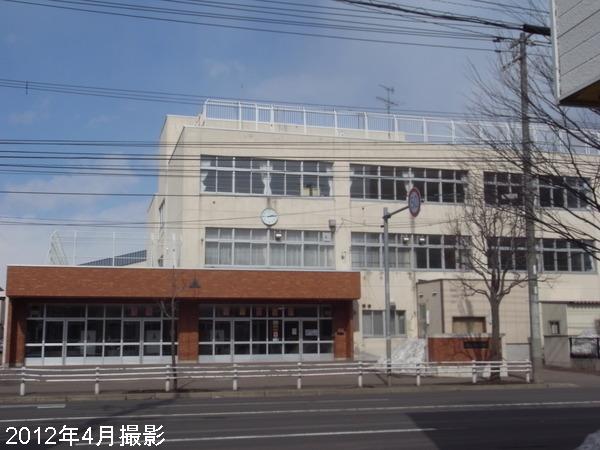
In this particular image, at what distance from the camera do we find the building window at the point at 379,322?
1395 inches

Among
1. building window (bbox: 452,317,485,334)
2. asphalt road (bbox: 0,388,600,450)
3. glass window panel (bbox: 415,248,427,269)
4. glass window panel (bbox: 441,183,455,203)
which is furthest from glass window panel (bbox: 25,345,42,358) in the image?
glass window panel (bbox: 441,183,455,203)

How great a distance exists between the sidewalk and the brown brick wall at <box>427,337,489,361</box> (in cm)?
147

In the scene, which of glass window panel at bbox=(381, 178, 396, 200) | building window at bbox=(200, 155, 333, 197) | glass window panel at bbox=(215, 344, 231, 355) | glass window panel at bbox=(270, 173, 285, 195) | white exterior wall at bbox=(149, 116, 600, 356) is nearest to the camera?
glass window panel at bbox=(215, 344, 231, 355)

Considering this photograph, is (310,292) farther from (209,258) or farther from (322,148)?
(322,148)

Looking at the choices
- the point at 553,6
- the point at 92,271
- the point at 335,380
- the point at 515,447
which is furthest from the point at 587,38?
the point at 92,271

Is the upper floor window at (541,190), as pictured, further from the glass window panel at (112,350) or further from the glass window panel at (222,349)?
the glass window panel at (112,350)

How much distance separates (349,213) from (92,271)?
1317cm

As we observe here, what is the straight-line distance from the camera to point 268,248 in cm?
3472

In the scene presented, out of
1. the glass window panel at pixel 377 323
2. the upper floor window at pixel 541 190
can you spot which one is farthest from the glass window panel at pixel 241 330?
the upper floor window at pixel 541 190

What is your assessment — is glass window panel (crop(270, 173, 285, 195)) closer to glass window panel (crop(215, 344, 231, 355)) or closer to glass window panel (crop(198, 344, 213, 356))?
glass window panel (crop(215, 344, 231, 355))

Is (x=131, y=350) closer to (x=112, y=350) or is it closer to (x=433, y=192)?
(x=112, y=350)

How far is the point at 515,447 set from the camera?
10.8 m

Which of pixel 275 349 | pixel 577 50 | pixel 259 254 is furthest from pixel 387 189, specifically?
pixel 577 50

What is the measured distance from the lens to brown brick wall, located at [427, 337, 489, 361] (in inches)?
1048
